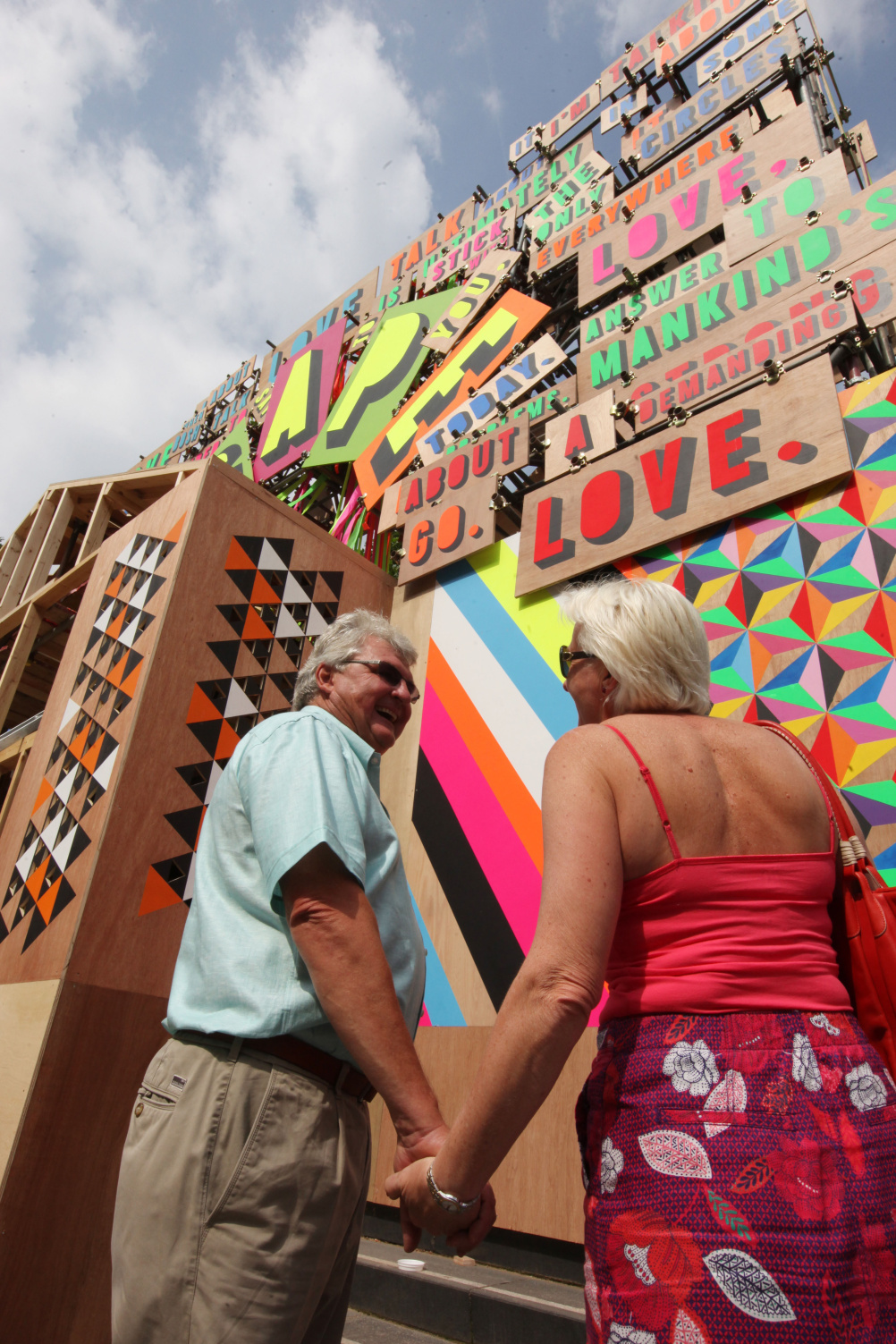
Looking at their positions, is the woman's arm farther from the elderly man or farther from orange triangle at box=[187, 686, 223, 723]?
orange triangle at box=[187, 686, 223, 723]

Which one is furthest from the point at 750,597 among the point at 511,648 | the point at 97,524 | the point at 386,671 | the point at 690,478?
the point at 97,524

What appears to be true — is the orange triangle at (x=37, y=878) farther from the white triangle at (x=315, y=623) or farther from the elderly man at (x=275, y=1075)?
the elderly man at (x=275, y=1075)

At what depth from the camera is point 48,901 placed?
A: 3.17 metres

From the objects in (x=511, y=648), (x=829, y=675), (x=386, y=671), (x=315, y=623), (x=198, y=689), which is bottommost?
(x=386, y=671)

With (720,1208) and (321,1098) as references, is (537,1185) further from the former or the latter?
(720,1208)

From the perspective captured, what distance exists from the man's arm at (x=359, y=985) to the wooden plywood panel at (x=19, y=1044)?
6.77 feet

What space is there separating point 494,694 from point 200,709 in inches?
55.6

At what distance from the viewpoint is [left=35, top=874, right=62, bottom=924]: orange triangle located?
3121 millimetres

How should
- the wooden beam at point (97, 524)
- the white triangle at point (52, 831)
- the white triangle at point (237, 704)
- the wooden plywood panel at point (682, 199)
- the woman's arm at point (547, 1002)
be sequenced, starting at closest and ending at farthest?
1. the woman's arm at point (547, 1002)
2. the white triangle at point (52, 831)
3. the white triangle at point (237, 704)
4. the wooden plywood panel at point (682, 199)
5. the wooden beam at point (97, 524)

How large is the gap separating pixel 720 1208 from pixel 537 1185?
2.28 m

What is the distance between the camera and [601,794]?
1042 millimetres

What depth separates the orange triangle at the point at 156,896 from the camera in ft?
10.1

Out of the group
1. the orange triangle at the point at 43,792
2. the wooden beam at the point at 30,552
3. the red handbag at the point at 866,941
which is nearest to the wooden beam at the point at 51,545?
the wooden beam at the point at 30,552

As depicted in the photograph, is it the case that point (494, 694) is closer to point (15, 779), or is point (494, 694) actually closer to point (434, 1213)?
point (15, 779)
